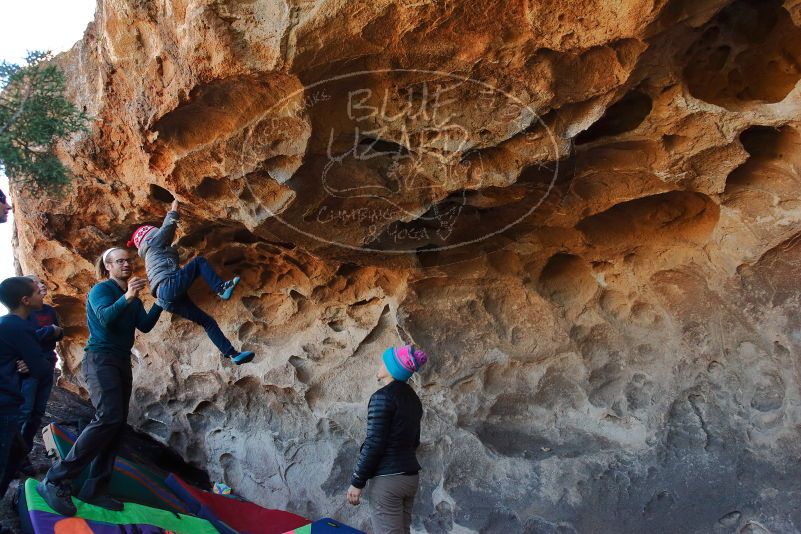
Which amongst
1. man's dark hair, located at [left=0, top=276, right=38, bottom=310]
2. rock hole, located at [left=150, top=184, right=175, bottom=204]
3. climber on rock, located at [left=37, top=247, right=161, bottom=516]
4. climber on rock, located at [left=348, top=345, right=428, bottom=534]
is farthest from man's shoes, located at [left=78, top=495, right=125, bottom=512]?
rock hole, located at [left=150, top=184, right=175, bottom=204]

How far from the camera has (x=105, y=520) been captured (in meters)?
3.34

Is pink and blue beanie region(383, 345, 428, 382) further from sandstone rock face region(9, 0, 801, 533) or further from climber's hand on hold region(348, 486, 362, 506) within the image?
sandstone rock face region(9, 0, 801, 533)

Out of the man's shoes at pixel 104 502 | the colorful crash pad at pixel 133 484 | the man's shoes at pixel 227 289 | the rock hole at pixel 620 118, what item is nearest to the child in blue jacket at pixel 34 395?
the colorful crash pad at pixel 133 484

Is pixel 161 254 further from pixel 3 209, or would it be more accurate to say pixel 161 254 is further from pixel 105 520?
pixel 105 520

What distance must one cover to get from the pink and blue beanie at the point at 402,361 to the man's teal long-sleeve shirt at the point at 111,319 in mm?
1284

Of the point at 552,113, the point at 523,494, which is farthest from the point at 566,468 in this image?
the point at 552,113

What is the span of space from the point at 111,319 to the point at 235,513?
4.97 ft

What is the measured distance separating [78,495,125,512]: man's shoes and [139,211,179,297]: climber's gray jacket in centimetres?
106

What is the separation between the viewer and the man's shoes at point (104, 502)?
11.2 feet

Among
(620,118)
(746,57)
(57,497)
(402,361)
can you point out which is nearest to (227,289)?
(402,361)

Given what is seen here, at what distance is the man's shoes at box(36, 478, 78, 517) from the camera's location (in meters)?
3.23

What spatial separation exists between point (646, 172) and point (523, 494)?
197cm

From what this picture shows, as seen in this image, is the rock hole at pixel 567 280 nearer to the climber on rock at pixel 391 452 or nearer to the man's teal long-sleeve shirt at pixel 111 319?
the climber on rock at pixel 391 452

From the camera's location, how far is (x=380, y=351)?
4820 millimetres
